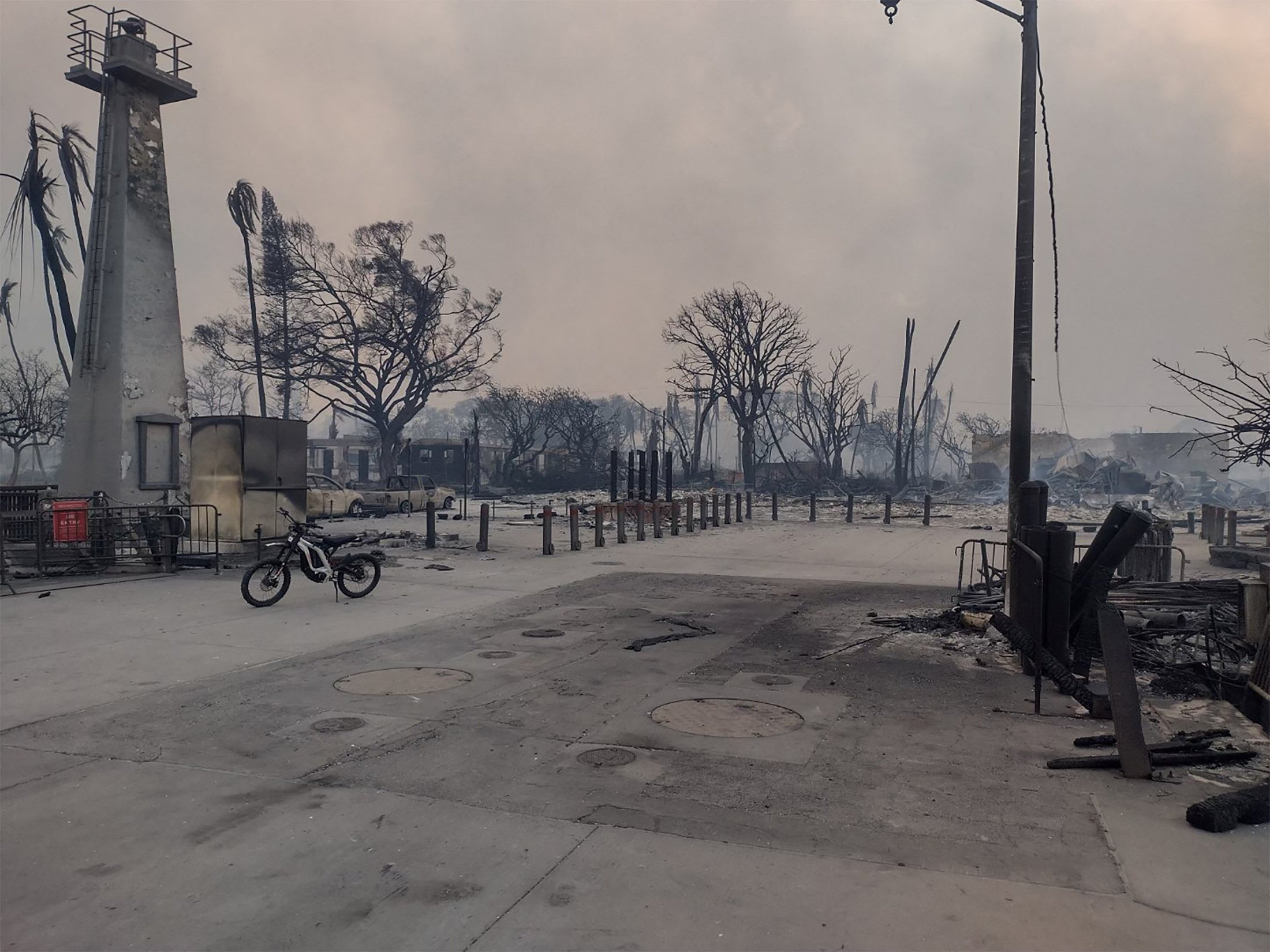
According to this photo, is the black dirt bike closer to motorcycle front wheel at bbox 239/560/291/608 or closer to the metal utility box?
motorcycle front wheel at bbox 239/560/291/608

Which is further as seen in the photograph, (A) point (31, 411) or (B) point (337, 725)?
(A) point (31, 411)

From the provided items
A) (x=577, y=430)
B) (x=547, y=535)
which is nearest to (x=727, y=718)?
(x=547, y=535)

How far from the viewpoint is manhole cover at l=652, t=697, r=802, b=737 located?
6297 mm

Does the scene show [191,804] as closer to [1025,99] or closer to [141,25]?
[1025,99]

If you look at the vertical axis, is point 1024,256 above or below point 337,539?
above

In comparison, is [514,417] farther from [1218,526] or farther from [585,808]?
[585,808]

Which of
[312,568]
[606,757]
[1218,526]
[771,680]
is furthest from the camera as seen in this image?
[1218,526]

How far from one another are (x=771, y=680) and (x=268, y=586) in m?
7.39

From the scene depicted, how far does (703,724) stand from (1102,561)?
4.21m

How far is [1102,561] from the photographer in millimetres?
7930

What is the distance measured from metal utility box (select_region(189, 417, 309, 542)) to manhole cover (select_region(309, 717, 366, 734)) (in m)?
10.4

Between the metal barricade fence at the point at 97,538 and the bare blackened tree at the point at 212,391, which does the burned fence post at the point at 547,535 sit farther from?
the bare blackened tree at the point at 212,391

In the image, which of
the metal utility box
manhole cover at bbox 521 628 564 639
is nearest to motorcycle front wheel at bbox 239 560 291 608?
manhole cover at bbox 521 628 564 639

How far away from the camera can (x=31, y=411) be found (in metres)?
27.8
